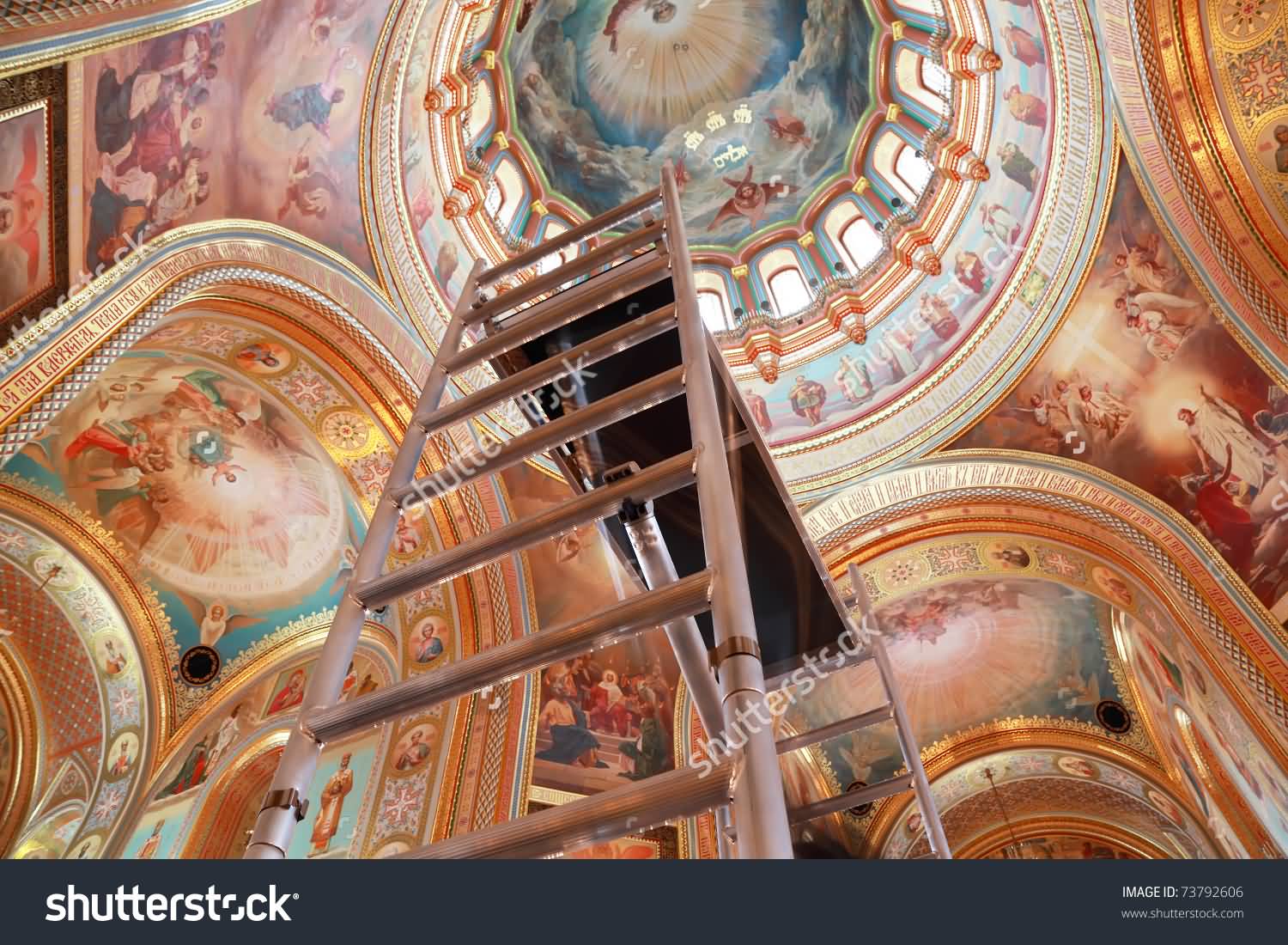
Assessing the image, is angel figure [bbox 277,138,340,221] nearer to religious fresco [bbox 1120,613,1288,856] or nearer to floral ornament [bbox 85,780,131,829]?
floral ornament [bbox 85,780,131,829]

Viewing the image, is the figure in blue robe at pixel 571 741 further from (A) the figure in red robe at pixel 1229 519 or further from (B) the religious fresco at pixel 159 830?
(A) the figure in red robe at pixel 1229 519

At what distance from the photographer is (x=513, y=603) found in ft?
33.2

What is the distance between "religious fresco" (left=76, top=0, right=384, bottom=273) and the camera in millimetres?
6305

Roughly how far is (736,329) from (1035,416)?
4477 millimetres

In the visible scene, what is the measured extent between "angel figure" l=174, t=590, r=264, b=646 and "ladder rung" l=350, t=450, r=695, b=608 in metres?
8.69

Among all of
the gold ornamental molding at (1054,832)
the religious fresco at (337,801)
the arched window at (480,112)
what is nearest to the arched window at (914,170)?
the arched window at (480,112)

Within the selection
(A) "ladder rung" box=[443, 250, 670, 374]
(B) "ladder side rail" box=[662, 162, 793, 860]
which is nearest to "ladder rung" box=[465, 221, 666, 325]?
(A) "ladder rung" box=[443, 250, 670, 374]

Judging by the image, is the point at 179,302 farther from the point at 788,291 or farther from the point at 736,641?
the point at 788,291

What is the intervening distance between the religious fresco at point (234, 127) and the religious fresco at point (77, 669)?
4.21 m

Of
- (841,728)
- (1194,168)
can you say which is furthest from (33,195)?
(1194,168)

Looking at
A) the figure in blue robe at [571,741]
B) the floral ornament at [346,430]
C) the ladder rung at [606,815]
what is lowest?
the ladder rung at [606,815]

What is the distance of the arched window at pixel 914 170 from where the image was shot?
12370 millimetres
